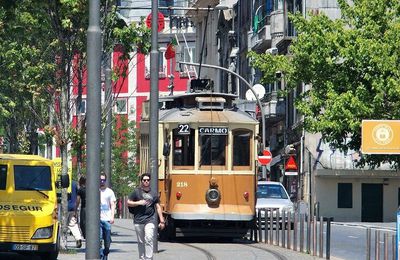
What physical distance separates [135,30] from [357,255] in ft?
30.0

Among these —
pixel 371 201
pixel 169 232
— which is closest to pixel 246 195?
pixel 169 232

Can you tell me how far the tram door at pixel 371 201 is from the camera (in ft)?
209

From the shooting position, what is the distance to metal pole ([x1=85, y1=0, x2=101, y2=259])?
15.5 meters

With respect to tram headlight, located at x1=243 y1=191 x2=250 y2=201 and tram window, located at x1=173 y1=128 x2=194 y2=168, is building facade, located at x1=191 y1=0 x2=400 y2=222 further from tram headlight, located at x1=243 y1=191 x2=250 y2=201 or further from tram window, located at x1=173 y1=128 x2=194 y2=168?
tram window, located at x1=173 y1=128 x2=194 y2=168

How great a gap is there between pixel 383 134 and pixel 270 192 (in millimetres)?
21608

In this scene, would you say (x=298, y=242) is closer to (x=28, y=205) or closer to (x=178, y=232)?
(x=178, y=232)

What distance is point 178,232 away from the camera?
110ft

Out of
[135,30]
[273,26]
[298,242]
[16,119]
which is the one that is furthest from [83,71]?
[273,26]

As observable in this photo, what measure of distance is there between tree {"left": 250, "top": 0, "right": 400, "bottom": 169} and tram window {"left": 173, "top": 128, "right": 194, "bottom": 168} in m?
16.6

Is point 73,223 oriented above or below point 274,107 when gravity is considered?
below

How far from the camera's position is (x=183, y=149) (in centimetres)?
3331

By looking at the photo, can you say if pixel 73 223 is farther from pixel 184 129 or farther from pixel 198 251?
pixel 184 129

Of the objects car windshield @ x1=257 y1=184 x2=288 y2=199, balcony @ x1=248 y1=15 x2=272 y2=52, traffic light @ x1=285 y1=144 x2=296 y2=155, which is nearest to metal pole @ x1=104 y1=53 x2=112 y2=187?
car windshield @ x1=257 y1=184 x2=288 y2=199

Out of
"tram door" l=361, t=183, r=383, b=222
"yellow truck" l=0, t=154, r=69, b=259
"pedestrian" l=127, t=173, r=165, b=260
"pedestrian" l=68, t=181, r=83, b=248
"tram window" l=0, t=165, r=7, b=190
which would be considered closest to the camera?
"pedestrian" l=127, t=173, r=165, b=260
